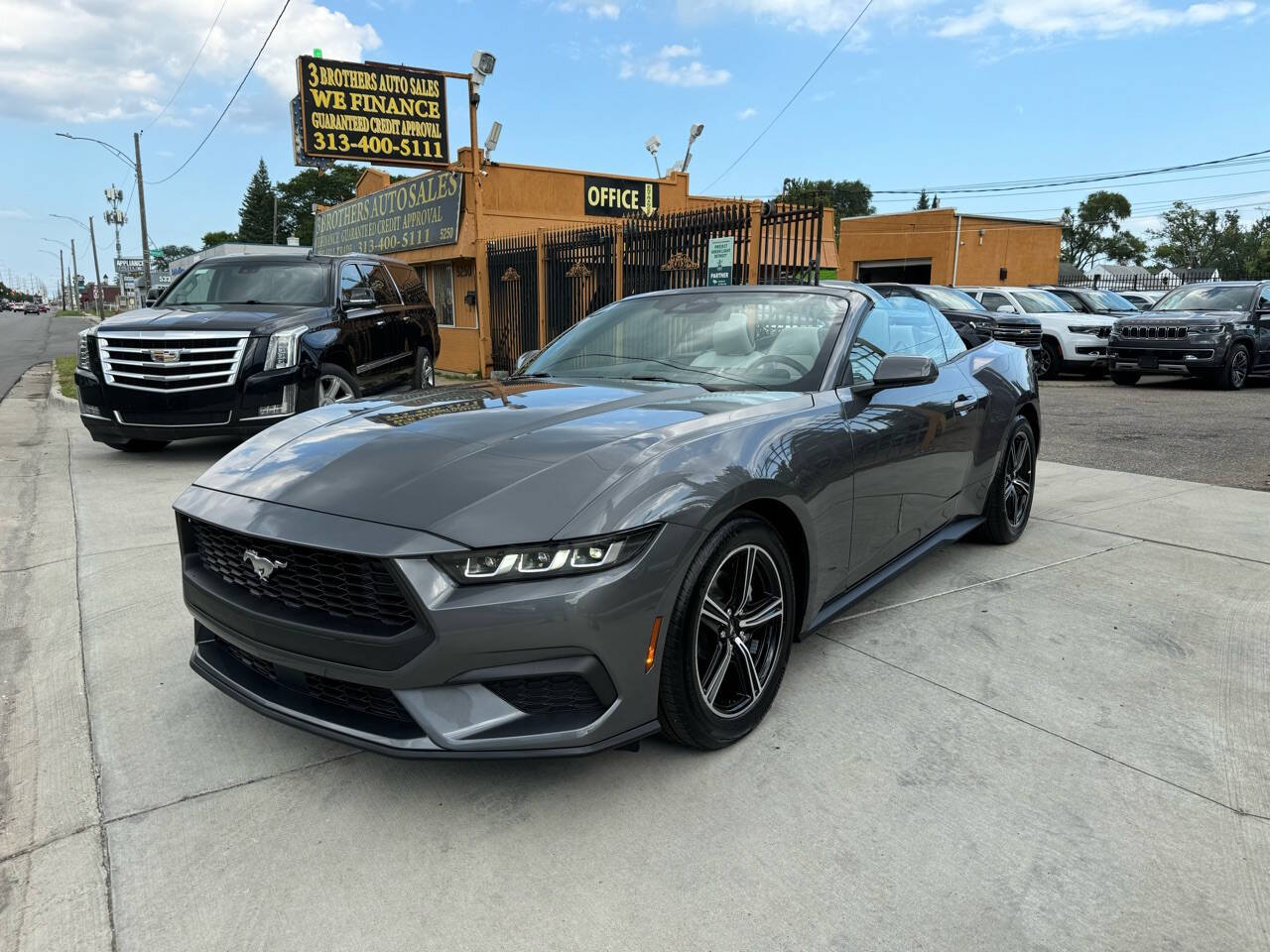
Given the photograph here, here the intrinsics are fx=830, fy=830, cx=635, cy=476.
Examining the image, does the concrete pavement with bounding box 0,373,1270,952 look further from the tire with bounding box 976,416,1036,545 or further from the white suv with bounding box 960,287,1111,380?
the white suv with bounding box 960,287,1111,380

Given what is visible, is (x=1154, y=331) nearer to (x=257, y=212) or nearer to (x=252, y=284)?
(x=252, y=284)

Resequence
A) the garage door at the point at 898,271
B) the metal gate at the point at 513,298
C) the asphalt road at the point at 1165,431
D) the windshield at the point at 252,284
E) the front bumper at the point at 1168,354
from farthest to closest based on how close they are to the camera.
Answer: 1. the garage door at the point at 898,271
2. the metal gate at the point at 513,298
3. the front bumper at the point at 1168,354
4. the windshield at the point at 252,284
5. the asphalt road at the point at 1165,431

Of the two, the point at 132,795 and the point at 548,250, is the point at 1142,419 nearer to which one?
the point at 548,250

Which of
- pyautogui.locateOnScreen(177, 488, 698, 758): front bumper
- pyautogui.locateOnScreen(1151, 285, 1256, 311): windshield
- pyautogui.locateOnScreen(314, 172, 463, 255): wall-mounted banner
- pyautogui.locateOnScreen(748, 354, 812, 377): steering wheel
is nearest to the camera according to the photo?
pyautogui.locateOnScreen(177, 488, 698, 758): front bumper

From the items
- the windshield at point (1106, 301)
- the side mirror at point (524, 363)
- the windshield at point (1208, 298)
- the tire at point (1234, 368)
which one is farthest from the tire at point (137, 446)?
the windshield at point (1106, 301)

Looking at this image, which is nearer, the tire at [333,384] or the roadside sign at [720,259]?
the tire at [333,384]

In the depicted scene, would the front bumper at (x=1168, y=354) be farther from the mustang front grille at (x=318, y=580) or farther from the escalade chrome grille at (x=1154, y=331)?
the mustang front grille at (x=318, y=580)

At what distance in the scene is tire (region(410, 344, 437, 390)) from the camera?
9164 mm

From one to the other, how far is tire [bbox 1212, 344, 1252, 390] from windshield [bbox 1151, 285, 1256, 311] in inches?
30.2

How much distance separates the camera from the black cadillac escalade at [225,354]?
6531mm

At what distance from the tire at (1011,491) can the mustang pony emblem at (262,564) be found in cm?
Answer: 367

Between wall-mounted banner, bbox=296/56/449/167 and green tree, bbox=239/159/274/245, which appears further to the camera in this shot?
green tree, bbox=239/159/274/245

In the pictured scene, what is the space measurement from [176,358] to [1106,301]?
18.2 meters

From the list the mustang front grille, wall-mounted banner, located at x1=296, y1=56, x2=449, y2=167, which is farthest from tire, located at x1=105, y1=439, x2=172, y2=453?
wall-mounted banner, located at x1=296, y1=56, x2=449, y2=167
